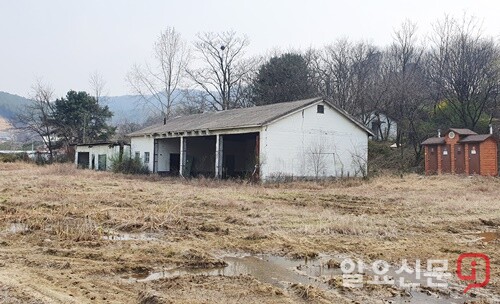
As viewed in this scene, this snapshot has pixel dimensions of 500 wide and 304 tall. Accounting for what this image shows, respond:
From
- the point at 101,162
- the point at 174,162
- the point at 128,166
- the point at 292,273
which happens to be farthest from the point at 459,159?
the point at 101,162

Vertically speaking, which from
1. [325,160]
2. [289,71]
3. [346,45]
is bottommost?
[325,160]

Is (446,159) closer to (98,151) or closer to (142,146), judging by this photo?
(142,146)

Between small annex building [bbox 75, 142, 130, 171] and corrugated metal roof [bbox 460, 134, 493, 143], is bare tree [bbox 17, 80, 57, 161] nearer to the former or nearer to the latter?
small annex building [bbox 75, 142, 130, 171]

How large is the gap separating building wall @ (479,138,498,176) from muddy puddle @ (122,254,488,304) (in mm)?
19855

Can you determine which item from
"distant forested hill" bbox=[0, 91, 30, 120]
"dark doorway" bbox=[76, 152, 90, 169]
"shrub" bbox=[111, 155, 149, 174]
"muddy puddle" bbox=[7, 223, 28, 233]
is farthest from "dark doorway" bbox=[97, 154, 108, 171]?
"distant forested hill" bbox=[0, 91, 30, 120]

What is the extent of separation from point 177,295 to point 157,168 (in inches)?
1013

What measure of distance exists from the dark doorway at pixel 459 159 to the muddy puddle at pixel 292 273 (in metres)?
20.2

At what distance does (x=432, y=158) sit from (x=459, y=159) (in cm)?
178

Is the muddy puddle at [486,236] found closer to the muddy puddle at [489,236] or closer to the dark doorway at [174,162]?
the muddy puddle at [489,236]

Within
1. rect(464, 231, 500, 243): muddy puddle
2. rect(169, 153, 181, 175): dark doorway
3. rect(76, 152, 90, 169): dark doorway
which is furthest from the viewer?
rect(76, 152, 90, 169): dark doorway

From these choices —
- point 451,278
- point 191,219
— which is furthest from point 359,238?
point 191,219

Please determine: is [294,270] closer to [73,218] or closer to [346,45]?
[73,218]

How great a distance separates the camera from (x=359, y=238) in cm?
766

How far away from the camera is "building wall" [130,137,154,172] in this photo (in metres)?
29.9
